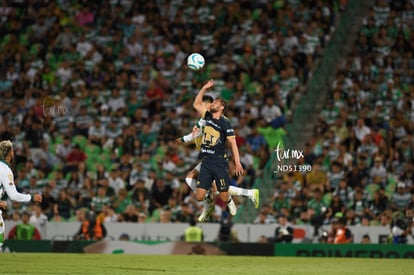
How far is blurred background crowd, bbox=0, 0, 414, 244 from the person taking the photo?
91.7 feet

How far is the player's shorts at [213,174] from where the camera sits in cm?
1980

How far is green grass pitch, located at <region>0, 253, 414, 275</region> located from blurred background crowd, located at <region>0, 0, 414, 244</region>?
17.6 ft

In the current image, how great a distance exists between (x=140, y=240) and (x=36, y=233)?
2.92m

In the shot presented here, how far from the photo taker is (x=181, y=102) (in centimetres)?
3203

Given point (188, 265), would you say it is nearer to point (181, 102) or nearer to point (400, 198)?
point (400, 198)

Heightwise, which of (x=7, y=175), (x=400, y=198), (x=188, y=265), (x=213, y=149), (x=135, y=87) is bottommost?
(x=188, y=265)

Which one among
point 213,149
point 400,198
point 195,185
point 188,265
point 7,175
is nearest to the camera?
point 7,175

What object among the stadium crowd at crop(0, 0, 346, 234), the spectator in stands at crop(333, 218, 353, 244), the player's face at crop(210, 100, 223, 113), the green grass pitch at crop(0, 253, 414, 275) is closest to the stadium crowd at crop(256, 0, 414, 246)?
the spectator in stands at crop(333, 218, 353, 244)

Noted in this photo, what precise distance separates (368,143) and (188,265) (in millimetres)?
11878

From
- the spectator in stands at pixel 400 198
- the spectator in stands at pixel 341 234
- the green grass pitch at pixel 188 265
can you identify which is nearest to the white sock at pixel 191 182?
the green grass pitch at pixel 188 265

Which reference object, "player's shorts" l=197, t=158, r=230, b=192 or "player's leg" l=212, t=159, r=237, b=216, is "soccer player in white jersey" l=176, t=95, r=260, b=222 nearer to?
"player's shorts" l=197, t=158, r=230, b=192

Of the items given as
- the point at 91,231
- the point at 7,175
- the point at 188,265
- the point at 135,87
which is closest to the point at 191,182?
the point at 188,265

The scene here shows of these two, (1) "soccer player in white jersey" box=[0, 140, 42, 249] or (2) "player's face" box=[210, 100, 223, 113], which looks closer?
(1) "soccer player in white jersey" box=[0, 140, 42, 249]

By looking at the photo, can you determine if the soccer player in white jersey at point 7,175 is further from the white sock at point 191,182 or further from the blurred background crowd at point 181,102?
the blurred background crowd at point 181,102
